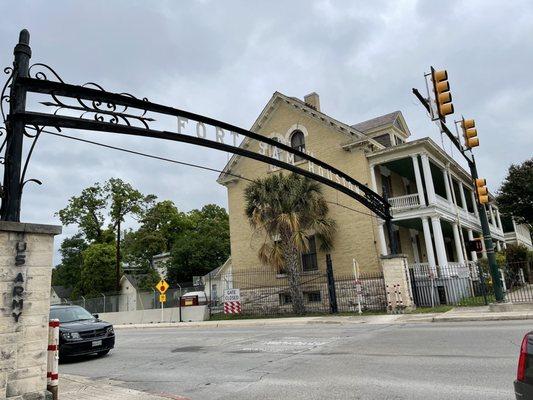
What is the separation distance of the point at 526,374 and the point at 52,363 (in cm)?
577

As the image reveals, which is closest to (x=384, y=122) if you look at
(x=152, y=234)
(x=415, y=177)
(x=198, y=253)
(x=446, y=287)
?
(x=415, y=177)

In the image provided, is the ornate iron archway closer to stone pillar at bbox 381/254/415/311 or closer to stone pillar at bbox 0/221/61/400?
stone pillar at bbox 0/221/61/400

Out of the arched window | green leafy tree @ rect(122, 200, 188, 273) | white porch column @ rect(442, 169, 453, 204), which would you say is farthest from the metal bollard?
green leafy tree @ rect(122, 200, 188, 273)

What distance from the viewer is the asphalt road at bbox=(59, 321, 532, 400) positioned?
6.38 meters

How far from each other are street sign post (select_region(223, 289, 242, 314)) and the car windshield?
44.3 ft

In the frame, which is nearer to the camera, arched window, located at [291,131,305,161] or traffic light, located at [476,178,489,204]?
traffic light, located at [476,178,489,204]

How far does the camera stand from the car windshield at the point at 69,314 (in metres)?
12.7

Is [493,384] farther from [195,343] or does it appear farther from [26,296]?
[195,343]

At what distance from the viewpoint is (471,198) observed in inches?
1479

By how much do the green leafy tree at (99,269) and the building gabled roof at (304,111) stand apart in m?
22.3

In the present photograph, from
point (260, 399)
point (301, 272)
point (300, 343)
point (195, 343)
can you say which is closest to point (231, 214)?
point (301, 272)

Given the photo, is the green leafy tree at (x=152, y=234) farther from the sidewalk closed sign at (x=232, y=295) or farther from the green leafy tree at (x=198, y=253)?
the sidewalk closed sign at (x=232, y=295)

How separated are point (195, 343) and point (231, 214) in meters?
17.2

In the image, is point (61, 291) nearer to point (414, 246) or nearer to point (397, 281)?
point (414, 246)
